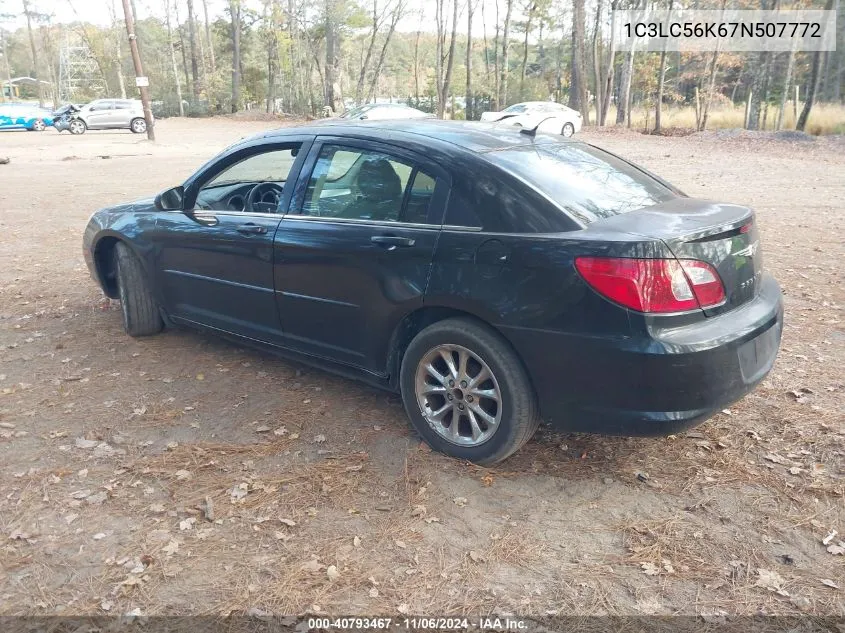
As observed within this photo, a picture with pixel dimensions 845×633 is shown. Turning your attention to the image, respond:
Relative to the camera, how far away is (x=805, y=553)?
2.84 m

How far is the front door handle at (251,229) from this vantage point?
4.18 metres

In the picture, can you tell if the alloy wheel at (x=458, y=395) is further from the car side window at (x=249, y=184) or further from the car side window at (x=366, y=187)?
the car side window at (x=249, y=184)

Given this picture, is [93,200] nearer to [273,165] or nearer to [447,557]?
[273,165]

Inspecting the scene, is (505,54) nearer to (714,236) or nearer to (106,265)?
(106,265)

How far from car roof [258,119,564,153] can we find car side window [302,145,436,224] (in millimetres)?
128

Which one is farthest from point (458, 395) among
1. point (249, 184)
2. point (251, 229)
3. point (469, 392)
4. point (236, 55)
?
point (236, 55)

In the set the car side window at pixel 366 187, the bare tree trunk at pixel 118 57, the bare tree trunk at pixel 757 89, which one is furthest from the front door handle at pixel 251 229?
the bare tree trunk at pixel 118 57

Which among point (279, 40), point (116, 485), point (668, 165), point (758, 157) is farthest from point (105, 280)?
point (279, 40)

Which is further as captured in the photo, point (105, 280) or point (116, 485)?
point (105, 280)

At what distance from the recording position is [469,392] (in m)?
3.40

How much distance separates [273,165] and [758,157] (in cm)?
1835

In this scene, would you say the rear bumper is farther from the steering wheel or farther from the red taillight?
the steering wheel

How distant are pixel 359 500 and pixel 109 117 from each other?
36289 millimetres

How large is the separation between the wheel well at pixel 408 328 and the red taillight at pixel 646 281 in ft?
2.23
